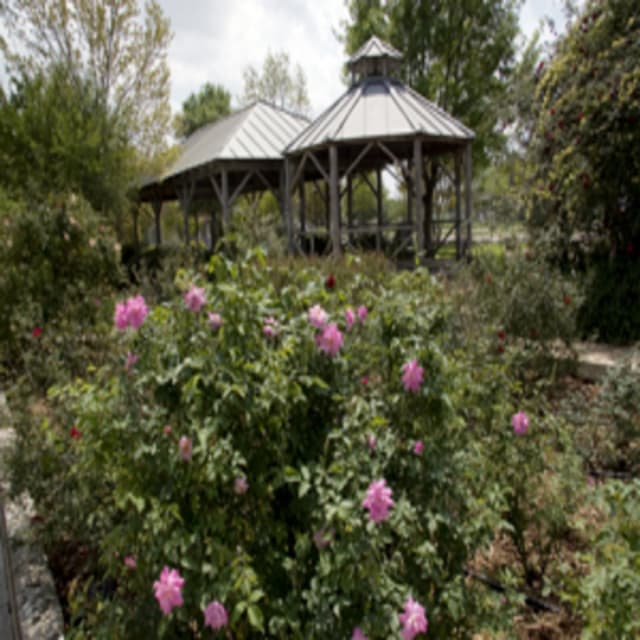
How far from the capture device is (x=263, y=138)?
1575 centimetres

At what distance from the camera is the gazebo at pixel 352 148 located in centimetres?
1168

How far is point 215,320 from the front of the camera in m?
1.78

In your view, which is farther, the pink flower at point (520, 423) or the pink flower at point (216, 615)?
the pink flower at point (520, 423)

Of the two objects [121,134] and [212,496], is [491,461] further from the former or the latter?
[121,134]

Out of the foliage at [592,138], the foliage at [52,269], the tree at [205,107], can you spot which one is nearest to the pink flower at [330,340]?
the foliage at [52,269]

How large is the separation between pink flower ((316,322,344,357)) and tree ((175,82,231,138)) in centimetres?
4559

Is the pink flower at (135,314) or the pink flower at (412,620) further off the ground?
the pink flower at (135,314)

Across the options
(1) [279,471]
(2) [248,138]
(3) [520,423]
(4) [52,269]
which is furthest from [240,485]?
(2) [248,138]

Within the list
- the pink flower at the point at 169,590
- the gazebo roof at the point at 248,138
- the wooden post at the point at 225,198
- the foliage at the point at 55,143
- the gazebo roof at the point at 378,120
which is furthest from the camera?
the gazebo roof at the point at 248,138

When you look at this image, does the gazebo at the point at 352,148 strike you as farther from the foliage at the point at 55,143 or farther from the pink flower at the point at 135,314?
the pink flower at the point at 135,314

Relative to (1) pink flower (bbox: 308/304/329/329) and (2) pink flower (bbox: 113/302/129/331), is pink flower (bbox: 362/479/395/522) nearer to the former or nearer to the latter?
(1) pink flower (bbox: 308/304/329/329)

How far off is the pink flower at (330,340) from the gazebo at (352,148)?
23.9ft

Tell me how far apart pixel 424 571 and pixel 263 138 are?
600 inches

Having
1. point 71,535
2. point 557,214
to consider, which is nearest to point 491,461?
point 71,535
